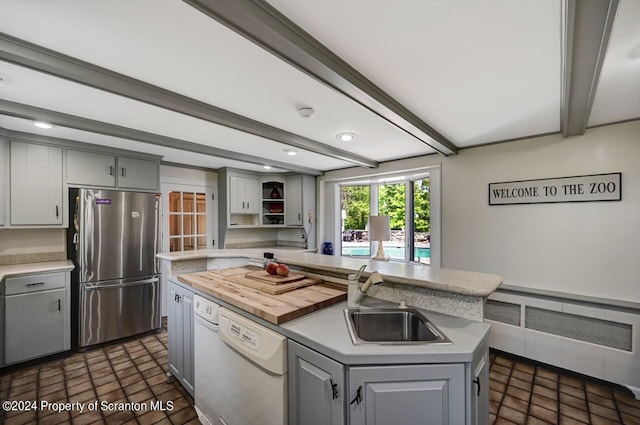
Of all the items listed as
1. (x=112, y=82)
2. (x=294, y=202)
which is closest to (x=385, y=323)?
(x=112, y=82)

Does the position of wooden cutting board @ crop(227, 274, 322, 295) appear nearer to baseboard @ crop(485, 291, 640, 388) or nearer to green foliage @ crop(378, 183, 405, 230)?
baseboard @ crop(485, 291, 640, 388)

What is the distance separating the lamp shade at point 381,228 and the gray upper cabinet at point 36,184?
3682 millimetres

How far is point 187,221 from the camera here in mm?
4301

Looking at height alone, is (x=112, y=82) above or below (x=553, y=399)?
above

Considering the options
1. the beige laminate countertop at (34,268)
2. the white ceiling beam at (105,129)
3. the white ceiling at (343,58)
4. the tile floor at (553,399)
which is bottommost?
the tile floor at (553,399)

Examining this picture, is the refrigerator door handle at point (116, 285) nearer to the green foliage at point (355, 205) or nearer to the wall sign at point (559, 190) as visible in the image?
the green foliage at point (355, 205)

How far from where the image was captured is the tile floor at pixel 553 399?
203 centimetres

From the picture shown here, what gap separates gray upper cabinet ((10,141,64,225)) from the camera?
9.02 ft

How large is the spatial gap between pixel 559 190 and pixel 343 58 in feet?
8.42

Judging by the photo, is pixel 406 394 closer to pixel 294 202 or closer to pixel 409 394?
pixel 409 394

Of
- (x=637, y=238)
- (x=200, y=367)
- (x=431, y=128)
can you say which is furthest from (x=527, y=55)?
(x=200, y=367)

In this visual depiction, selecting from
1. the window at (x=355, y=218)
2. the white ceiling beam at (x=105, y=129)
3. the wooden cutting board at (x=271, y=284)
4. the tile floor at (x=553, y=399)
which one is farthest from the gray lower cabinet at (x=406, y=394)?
the window at (x=355, y=218)

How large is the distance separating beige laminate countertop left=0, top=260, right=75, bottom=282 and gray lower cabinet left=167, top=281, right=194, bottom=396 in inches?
54.3

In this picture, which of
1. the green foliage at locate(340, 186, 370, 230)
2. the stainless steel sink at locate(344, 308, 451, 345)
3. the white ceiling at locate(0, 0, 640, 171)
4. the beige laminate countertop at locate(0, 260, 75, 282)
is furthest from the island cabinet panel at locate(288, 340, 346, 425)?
the green foliage at locate(340, 186, 370, 230)
